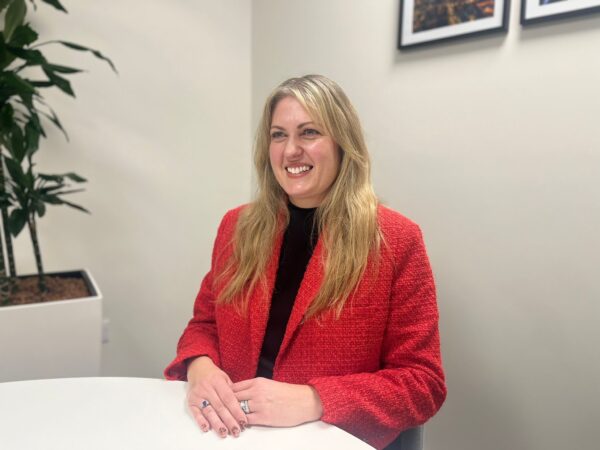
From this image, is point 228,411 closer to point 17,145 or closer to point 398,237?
point 398,237

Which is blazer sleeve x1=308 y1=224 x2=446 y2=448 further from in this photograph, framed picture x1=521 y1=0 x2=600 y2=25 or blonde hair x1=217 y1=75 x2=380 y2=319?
framed picture x1=521 y1=0 x2=600 y2=25

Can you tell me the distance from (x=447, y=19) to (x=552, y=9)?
335 mm

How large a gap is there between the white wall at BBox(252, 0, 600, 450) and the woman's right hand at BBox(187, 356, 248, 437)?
3.11 ft

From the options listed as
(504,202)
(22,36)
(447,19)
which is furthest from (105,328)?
(447,19)

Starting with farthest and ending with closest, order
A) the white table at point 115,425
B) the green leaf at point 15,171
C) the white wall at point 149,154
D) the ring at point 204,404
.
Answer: the white wall at point 149,154 < the green leaf at point 15,171 < the ring at point 204,404 < the white table at point 115,425

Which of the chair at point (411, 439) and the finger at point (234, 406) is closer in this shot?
the finger at point (234, 406)

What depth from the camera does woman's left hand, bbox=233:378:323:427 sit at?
0.83 m

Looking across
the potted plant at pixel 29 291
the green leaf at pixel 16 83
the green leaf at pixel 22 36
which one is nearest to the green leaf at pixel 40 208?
the potted plant at pixel 29 291

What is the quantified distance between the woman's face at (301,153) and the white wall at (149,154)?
113 cm

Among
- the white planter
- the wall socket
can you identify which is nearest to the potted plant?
the white planter

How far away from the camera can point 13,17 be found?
1.39 meters

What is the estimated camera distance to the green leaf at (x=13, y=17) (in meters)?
1.38

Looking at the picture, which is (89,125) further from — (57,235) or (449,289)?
(449,289)

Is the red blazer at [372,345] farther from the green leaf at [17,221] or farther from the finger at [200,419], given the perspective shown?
the green leaf at [17,221]
